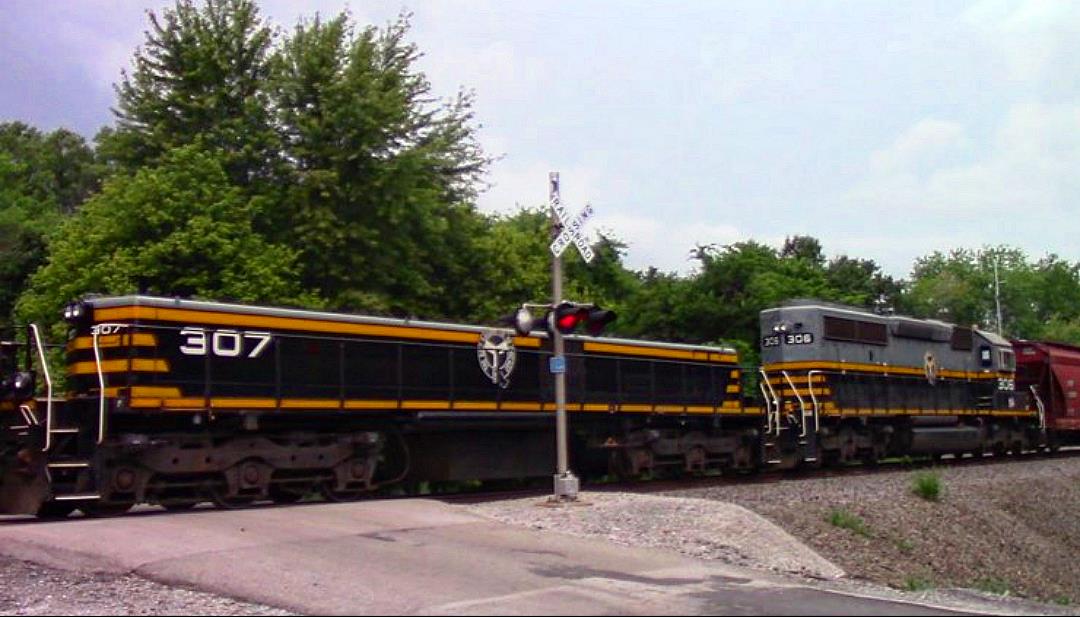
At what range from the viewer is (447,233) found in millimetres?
32844

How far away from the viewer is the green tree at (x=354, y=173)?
29062mm

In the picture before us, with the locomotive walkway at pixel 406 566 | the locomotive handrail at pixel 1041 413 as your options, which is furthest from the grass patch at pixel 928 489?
the locomotive handrail at pixel 1041 413

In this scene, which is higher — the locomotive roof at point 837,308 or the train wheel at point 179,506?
the locomotive roof at point 837,308

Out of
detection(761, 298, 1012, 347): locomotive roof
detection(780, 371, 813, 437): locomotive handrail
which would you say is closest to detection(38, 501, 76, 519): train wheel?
detection(780, 371, 813, 437): locomotive handrail

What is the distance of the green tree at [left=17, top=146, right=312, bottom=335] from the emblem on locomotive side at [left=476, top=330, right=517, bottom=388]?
762cm

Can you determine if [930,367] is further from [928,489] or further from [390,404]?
[390,404]

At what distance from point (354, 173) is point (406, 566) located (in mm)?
Answer: 20206

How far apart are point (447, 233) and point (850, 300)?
2325 cm

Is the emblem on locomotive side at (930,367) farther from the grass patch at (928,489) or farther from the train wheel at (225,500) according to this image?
the train wheel at (225,500)

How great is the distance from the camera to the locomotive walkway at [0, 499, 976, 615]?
360 inches

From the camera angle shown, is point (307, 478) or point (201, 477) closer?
point (201, 477)

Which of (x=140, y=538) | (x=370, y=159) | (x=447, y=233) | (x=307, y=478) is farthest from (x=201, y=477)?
(x=447, y=233)

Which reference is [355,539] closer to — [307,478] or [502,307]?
[307,478]

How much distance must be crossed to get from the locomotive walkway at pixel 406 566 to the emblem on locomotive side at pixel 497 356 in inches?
236
